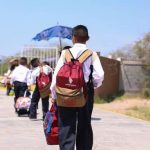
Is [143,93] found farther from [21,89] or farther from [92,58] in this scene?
[92,58]

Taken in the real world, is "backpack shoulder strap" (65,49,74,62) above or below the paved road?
above

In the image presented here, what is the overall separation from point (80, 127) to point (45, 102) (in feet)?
22.0

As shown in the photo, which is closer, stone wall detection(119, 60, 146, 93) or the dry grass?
the dry grass

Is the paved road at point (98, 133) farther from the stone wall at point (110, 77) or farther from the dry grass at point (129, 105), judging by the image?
the stone wall at point (110, 77)

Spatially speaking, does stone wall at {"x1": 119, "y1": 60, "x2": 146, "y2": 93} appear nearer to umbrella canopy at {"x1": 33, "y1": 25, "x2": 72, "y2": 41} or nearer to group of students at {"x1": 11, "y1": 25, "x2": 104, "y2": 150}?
umbrella canopy at {"x1": 33, "y1": 25, "x2": 72, "y2": 41}

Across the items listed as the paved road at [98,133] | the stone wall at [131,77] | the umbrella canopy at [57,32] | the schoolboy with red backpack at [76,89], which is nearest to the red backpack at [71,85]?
the schoolboy with red backpack at [76,89]

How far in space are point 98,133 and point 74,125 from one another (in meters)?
4.71

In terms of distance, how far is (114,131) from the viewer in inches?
513

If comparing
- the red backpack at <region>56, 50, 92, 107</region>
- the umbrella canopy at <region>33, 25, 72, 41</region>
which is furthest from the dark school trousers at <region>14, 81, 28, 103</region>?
the red backpack at <region>56, 50, 92, 107</region>

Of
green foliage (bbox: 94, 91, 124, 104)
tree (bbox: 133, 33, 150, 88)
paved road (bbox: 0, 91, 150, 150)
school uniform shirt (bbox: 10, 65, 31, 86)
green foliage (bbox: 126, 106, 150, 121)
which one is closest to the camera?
paved road (bbox: 0, 91, 150, 150)

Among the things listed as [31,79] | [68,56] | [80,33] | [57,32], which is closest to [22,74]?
[31,79]

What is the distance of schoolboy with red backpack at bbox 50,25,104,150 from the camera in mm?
7641

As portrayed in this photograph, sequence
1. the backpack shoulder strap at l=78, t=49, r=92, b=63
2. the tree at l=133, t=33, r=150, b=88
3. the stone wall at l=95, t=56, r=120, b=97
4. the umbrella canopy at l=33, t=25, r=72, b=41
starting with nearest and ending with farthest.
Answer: the backpack shoulder strap at l=78, t=49, r=92, b=63 → the umbrella canopy at l=33, t=25, r=72, b=41 → the stone wall at l=95, t=56, r=120, b=97 → the tree at l=133, t=33, r=150, b=88

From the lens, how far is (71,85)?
A: 7602 millimetres
